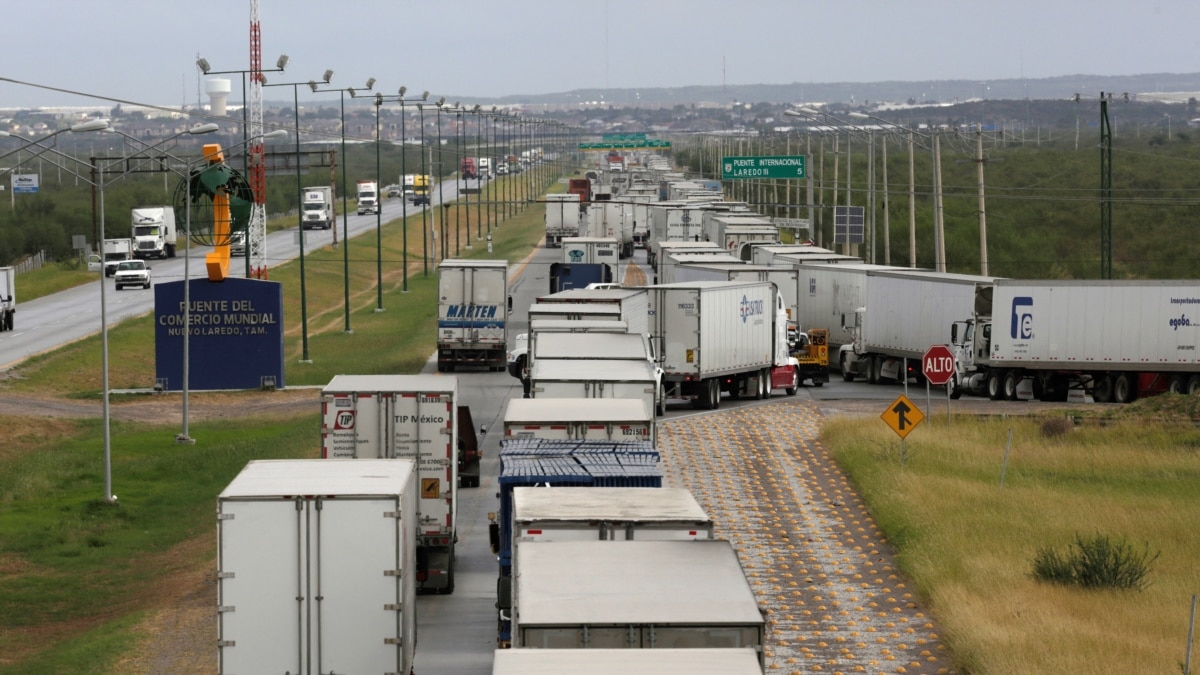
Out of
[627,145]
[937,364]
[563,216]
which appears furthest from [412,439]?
[627,145]

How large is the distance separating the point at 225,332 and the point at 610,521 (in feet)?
111

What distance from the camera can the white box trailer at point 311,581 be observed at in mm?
16719

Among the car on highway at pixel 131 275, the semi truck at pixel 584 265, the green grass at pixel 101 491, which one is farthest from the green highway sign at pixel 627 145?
the green grass at pixel 101 491

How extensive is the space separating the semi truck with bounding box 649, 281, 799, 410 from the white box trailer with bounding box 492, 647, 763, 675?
34.0 meters

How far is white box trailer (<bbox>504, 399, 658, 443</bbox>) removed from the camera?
81.5 ft

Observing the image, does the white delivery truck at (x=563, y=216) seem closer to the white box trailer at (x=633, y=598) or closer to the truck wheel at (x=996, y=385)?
the truck wheel at (x=996, y=385)

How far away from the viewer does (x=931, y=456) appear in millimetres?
36594

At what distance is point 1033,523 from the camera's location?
29203mm

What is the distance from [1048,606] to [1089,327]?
25588 millimetres

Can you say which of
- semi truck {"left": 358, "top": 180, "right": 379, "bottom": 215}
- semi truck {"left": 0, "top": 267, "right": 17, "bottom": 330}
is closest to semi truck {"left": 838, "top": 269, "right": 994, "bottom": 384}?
semi truck {"left": 0, "top": 267, "right": 17, "bottom": 330}

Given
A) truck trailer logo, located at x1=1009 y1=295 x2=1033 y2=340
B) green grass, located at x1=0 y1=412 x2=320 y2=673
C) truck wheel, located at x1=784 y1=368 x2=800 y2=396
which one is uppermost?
truck trailer logo, located at x1=1009 y1=295 x2=1033 y2=340

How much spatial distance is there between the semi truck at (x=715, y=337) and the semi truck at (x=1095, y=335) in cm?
581

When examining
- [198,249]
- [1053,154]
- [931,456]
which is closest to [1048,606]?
[931,456]

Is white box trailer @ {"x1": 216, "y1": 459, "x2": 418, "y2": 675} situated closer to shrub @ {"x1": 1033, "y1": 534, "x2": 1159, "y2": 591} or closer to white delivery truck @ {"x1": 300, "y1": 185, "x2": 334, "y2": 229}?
shrub @ {"x1": 1033, "y1": 534, "x2": 1159, "y2": 591}
